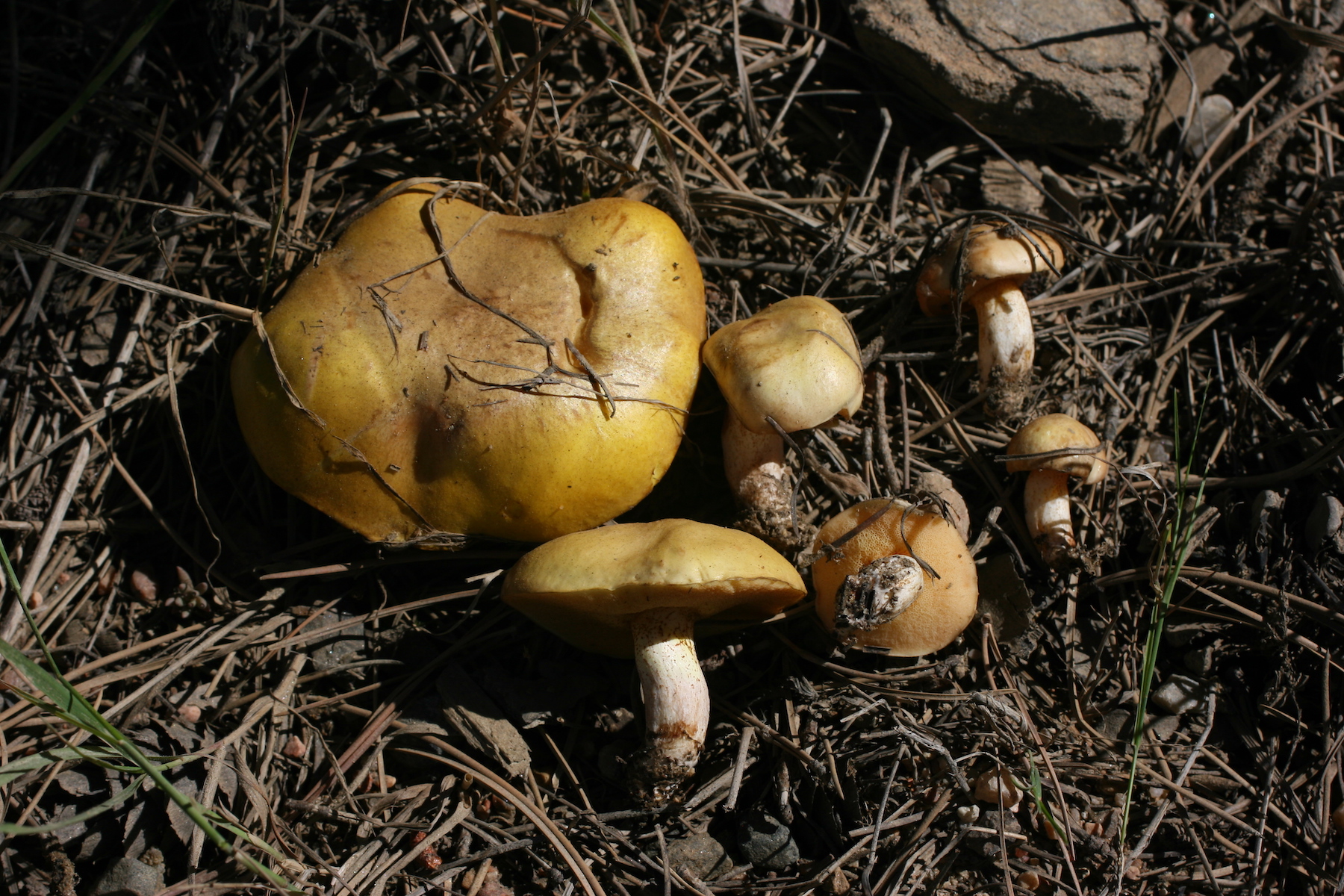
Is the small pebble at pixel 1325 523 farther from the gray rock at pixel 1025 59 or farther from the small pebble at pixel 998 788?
the gray rock at pixel 1025 59

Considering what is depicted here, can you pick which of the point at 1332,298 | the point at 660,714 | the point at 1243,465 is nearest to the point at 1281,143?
the point at 1332,298

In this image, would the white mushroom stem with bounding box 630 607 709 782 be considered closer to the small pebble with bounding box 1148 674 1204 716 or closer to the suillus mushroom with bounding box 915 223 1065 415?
the suillus mushroom with bounding box 915 223 1065 415

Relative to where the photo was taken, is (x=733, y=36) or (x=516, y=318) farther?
(x=733, y=36)

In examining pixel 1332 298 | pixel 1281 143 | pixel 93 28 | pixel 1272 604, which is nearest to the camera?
pixel 1272 604

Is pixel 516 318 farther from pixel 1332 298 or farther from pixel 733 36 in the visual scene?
pixel 1332 298

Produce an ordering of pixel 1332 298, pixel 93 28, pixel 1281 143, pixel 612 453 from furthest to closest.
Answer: pixel 1281 143 → pixel 1332 298 → pixel 93 28 → pixel 612 453

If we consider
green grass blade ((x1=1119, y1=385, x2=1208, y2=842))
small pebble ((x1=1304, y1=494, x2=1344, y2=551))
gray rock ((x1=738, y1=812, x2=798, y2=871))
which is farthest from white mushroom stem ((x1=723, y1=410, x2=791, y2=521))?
Answer: small pebble ((x1=1304, y1=494, x2=1344, y2=551))

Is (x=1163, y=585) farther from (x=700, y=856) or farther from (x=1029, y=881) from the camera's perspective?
(x=700, y=856)

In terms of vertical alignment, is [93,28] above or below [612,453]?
above
